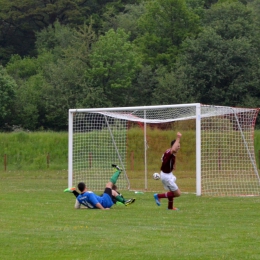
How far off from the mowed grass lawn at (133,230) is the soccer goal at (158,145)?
7.91 ft

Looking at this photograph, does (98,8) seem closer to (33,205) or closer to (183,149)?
(183,149)

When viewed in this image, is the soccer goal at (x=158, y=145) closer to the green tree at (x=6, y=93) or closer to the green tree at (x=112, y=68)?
the green tree at (x=112, y=68)

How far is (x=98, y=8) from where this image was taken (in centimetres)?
9781

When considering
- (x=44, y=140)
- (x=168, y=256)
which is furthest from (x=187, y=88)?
(x=168, y=256)

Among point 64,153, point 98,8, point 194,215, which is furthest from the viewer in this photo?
point 98,8

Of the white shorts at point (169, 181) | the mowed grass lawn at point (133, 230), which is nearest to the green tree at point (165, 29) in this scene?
the mowed grass lawn at point (133, 230)

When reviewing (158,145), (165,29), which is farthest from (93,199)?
(165,29)

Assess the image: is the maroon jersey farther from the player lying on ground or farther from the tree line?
the tree line

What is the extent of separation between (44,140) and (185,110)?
2593cm

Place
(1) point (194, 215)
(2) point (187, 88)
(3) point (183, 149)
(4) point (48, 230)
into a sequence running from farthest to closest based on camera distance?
(2) point (187, 88), (3) point (183, 149), (1) point (194, 215), (4) point (48, 230)

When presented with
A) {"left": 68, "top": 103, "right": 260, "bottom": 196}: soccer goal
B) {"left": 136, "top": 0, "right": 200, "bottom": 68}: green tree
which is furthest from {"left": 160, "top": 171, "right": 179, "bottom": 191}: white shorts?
{"left": 136, "top": 0, "right": 200, "bottom": 68}: green tree

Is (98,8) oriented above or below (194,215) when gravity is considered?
above

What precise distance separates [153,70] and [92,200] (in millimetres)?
54020

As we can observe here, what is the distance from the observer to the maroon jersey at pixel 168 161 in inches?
725
